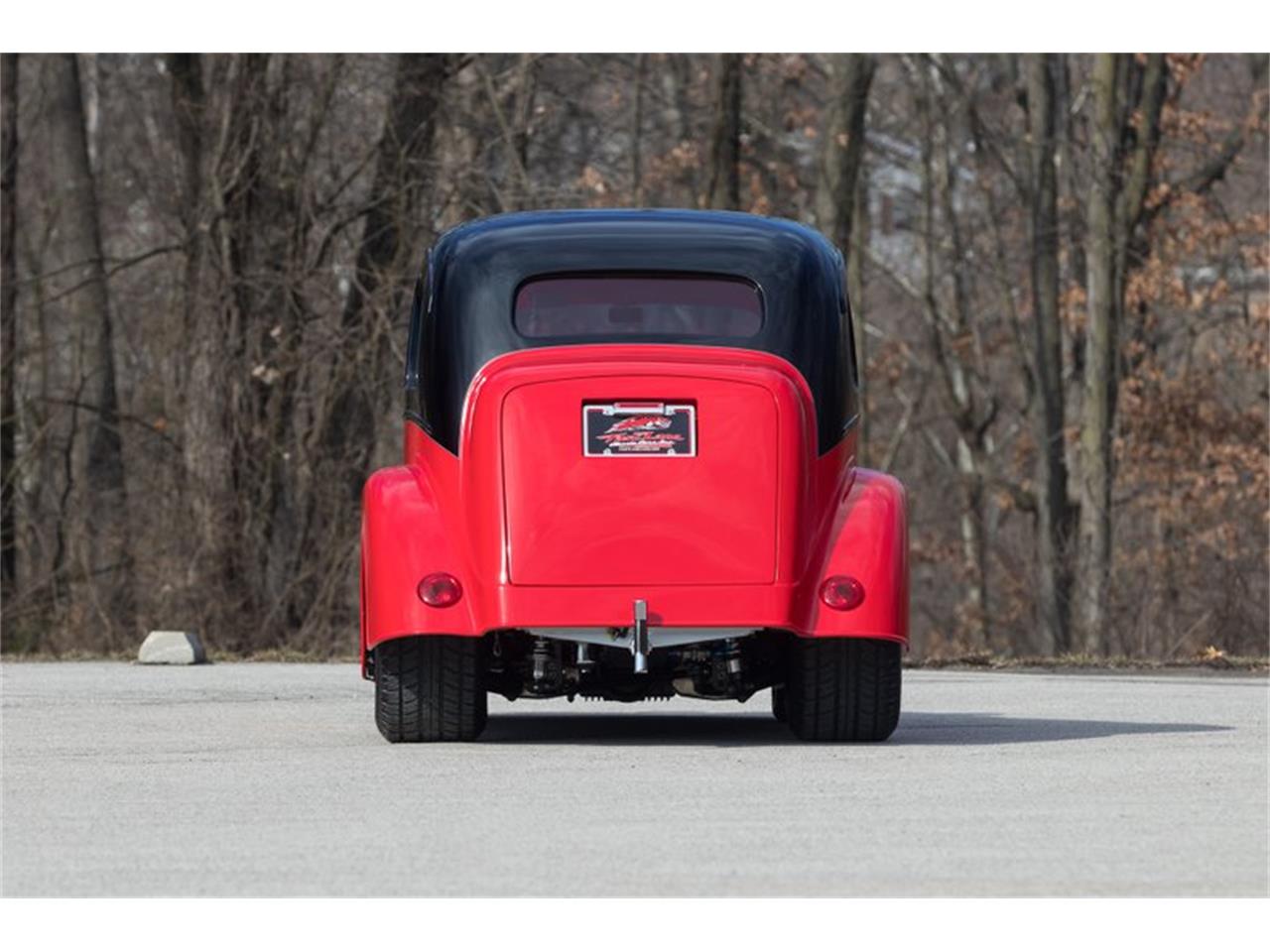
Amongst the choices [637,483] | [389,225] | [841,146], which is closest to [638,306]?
[637,483]

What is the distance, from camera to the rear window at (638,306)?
12.5 m

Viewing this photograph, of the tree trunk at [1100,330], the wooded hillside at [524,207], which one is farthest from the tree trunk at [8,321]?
the tree trunk at [1100,330]

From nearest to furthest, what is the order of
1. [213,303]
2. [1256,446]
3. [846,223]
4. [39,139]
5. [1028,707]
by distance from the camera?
[1028,707] < [213,303] < [846,223] < [1256,446] < [39,139]

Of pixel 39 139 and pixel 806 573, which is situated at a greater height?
pixel 39 139

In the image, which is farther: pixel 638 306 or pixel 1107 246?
pixel 1107 246

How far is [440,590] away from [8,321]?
17.9 meters

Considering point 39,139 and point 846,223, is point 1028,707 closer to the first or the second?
point 846,223

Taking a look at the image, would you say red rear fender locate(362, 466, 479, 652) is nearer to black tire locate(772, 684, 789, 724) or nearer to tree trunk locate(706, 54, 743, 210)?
black tire locate(772, 684, 789, 724)

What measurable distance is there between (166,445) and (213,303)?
1.68m

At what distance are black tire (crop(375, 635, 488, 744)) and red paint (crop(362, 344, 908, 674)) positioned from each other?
25 centimetres

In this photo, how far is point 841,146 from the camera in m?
31.1

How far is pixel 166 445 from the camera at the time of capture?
91.5 ft

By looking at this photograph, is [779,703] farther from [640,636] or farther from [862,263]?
[862,263]

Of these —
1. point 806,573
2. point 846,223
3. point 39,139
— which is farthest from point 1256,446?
point 806,573
